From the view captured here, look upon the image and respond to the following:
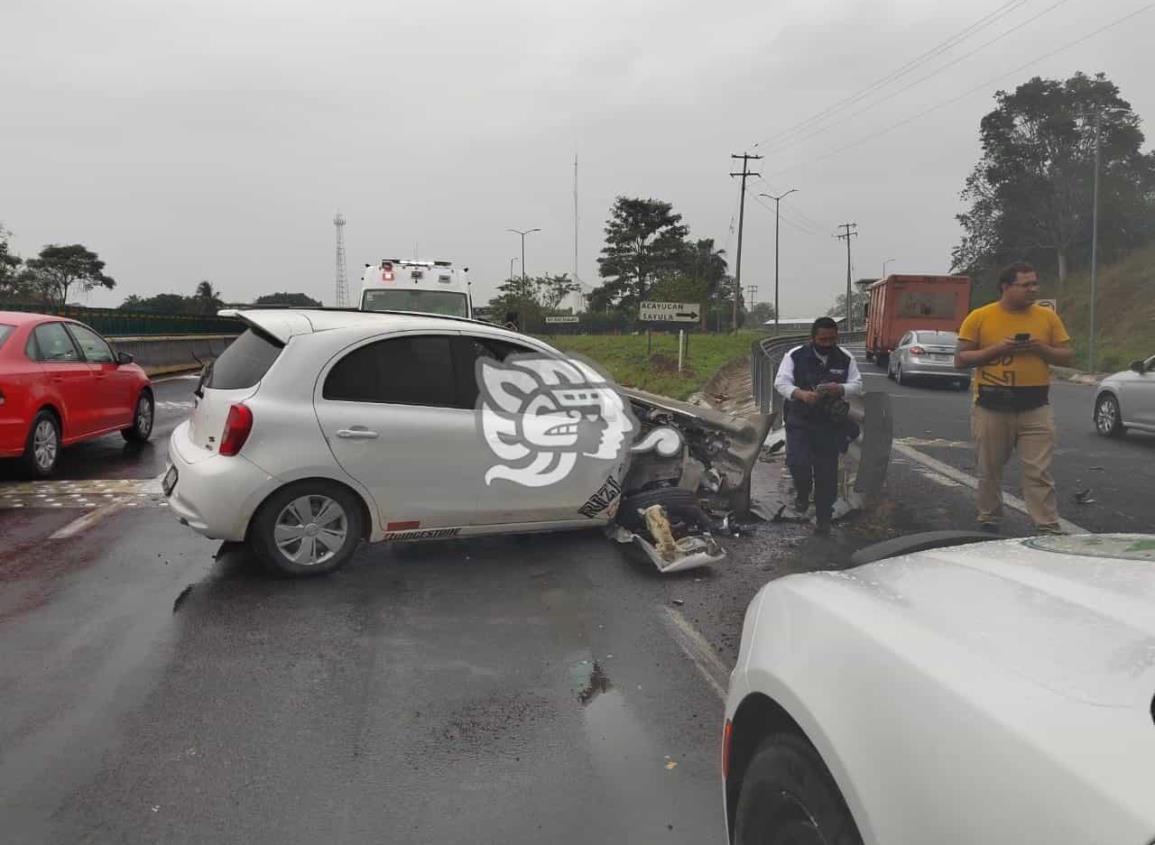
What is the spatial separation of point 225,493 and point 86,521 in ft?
8.43

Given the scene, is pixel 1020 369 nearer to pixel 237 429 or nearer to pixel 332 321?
pixel 332 321

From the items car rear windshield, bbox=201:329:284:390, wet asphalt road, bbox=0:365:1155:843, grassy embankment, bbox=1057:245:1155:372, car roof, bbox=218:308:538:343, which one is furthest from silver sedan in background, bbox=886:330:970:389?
grassy embankment, bbox=1057:245:1155:372

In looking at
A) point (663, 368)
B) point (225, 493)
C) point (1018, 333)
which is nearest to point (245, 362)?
point (225, 493)

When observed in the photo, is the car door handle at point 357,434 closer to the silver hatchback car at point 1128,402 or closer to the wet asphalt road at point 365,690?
the wet asphalt road at point 365,690

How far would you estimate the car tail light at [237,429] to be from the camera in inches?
205

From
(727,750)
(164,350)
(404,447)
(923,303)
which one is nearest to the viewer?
(727,750)

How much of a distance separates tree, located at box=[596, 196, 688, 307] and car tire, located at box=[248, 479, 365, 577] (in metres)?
81.8

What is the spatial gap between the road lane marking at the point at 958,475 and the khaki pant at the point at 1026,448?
1.11 feet

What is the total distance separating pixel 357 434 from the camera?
541 cm

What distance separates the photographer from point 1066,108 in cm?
3984

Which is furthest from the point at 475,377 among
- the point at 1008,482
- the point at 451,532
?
the point at 1008,482

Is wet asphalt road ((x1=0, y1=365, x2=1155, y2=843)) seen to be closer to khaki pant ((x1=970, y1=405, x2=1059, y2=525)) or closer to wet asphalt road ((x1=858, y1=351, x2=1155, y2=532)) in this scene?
khaki pant ((x1=970, y1=405, x2=1059, y2=525))

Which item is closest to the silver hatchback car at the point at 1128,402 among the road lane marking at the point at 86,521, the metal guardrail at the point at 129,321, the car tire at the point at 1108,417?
the car tire at the point at 1108,417

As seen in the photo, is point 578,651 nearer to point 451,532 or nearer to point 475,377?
point 451,532
